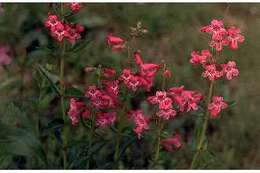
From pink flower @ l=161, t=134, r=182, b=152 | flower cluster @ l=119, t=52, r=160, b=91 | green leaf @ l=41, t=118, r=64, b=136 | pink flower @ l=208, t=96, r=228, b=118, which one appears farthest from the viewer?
pink flower @ l=161, t=134, r=182, b=152

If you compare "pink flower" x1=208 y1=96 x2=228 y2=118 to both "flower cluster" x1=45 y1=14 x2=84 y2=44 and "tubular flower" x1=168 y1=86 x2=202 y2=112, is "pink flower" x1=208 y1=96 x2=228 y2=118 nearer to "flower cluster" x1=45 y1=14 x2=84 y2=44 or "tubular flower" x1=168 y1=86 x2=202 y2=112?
"tubular flower" x1=168 y1=86 x2=202 y2=112

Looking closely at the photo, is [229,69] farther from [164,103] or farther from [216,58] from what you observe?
[164,103]

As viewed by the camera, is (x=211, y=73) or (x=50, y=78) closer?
(x=211, y=73)

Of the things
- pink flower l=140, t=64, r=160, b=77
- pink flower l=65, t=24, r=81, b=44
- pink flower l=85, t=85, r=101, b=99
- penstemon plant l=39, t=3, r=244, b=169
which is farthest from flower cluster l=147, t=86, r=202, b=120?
pink flower l=65, t=24, r=81, b=44

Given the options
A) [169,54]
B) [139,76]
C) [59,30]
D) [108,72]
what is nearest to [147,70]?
[139,76]

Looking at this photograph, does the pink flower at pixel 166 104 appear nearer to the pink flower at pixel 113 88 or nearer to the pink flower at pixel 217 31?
the pink flower at pixel 113 88

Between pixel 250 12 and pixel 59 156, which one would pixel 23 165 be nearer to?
pixel 59 156
